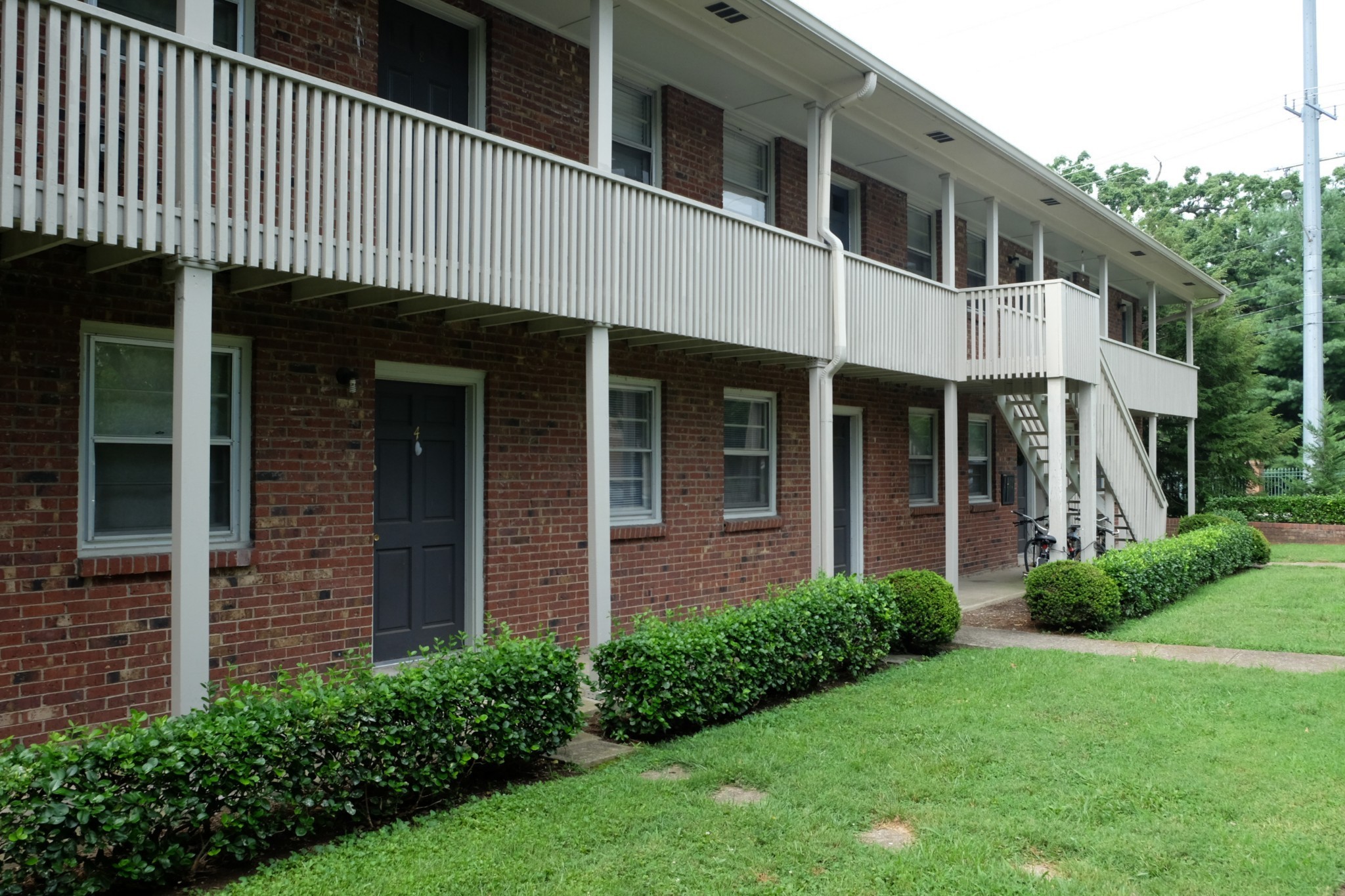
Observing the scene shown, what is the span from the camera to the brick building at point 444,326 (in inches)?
203

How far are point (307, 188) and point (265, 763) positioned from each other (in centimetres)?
314

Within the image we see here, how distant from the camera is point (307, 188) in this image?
572cm

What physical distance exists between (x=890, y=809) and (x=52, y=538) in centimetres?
485

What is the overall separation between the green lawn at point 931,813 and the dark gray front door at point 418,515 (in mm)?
2752

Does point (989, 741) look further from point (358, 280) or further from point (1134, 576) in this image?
point (1134, 576)

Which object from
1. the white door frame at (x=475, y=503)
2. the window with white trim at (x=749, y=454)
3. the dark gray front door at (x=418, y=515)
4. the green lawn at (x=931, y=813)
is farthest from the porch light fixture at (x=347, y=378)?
the window with white trim at (x=749, y=454)

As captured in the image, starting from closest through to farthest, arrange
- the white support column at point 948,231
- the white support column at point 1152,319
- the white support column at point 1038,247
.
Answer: the white support column at point 948,231 → the white support column at point 1038,247 → the white support column at point 1152,319

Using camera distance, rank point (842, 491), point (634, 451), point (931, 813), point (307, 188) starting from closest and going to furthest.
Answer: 1. point (931, 813)
2. point (307, 188)
3. point (634, 451)
4. point (842, 491)

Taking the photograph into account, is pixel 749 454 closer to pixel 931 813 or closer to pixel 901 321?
pixel 901 321

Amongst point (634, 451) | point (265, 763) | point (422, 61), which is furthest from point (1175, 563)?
point (265, 763)

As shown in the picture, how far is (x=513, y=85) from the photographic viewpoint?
27.7 ft

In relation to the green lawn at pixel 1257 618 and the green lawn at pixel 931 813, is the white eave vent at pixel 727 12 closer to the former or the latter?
the green lawn at pixel 931 813

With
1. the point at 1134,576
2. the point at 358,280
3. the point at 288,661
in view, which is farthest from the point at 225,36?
the point at 1134,576

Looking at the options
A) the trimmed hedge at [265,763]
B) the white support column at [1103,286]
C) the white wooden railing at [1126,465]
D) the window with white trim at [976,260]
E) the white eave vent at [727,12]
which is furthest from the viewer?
the white support column at [1103,286]
